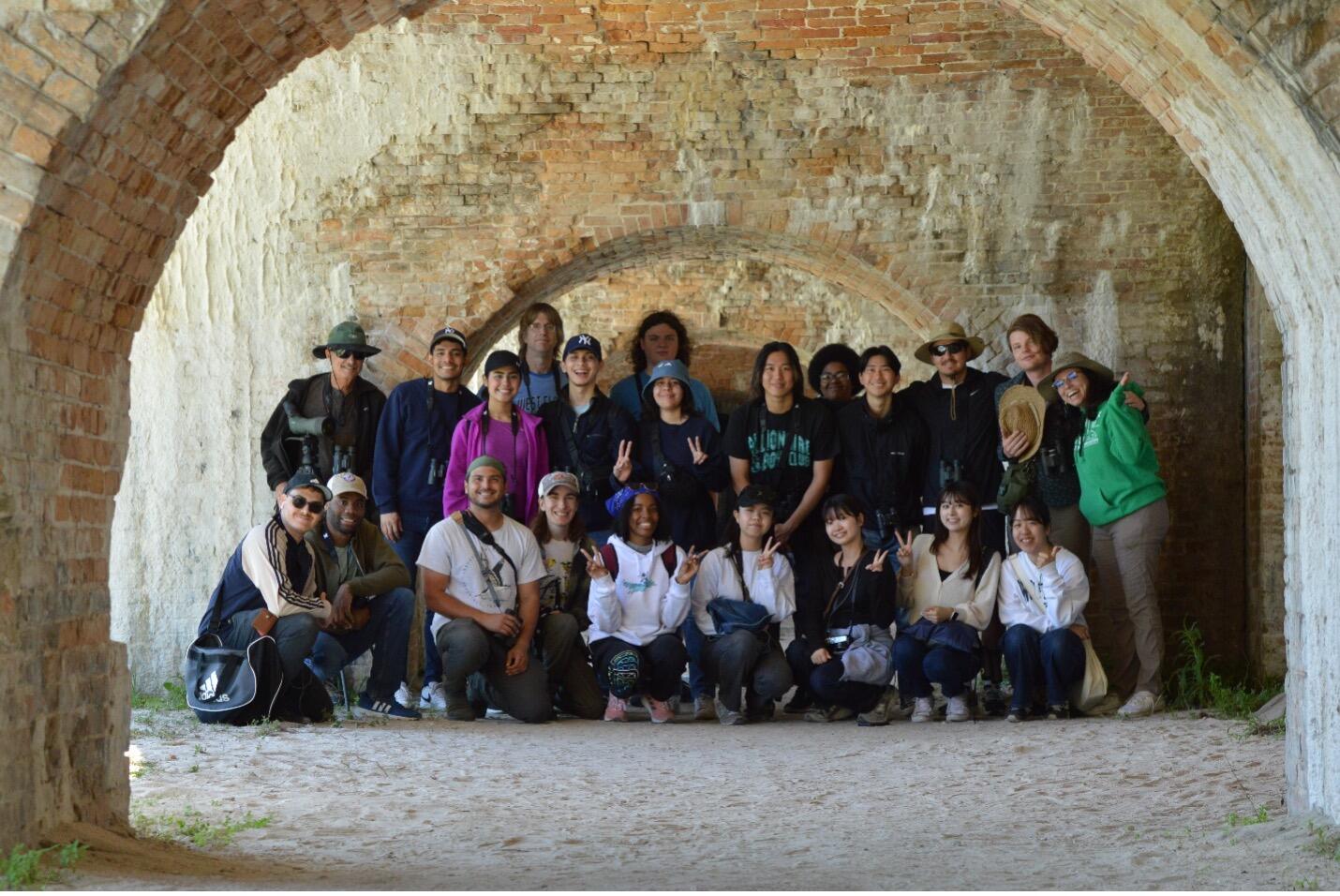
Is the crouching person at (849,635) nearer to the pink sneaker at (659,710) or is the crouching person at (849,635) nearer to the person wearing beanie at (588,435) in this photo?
the pink sneaker at (659,710)

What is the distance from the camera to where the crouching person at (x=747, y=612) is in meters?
7.40

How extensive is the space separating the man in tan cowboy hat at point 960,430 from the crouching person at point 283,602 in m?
3.18

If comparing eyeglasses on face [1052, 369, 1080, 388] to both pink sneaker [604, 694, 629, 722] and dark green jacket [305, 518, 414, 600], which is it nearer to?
pink sneaker [604, 694, 629, 722]

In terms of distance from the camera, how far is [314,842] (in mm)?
4645

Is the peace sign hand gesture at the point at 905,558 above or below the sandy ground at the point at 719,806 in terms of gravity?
above

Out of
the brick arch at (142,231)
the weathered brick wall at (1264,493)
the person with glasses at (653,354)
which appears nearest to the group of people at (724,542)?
the person with glasses at (653,354)

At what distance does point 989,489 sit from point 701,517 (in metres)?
1.54

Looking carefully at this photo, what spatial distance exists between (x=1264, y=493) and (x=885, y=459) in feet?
8.29

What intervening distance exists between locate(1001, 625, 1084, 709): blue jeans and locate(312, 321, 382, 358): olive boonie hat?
390 cm

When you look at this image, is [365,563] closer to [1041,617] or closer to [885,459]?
[885,459]

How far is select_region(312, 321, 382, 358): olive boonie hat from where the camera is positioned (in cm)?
859

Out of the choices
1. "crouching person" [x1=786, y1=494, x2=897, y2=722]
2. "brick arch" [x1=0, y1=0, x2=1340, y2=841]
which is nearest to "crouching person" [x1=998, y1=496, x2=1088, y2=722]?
"crouching person" [x1=786, y1=494, x2=897, y2=722]

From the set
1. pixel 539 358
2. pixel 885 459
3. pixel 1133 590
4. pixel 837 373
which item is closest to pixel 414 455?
pixel 539 358

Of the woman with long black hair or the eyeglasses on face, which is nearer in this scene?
the eyeglasses on face
